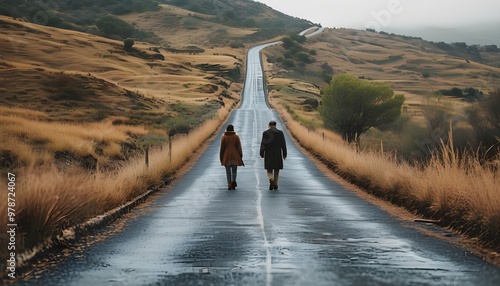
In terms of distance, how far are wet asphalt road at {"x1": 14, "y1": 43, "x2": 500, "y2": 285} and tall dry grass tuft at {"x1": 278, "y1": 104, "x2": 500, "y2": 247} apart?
2.49 ft

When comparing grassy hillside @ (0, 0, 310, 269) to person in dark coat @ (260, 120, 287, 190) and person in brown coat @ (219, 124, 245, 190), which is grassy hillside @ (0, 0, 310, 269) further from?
person in dark coat @ (260, 120, 287, 190)

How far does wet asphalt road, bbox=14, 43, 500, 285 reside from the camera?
324 inches

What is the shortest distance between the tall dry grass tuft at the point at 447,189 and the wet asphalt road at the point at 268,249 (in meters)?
0.76

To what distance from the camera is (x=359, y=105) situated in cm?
5500

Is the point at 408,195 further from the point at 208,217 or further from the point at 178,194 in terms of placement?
the point at 178,194

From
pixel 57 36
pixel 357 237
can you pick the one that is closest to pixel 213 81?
pixel 57 36

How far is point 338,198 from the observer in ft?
62.9

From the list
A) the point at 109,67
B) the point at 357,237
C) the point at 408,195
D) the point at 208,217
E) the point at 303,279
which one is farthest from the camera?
the point at 109,67

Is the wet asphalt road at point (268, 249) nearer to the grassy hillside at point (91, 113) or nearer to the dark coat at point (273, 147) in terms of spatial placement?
the grassy hillside at point (91, 113)

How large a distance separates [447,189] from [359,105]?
4099 centimetres

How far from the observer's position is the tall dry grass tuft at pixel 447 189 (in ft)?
38.0

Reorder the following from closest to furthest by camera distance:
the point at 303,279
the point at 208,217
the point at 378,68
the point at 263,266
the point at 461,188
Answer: the point at 303,279 → the point at 263,266 → the point at 461,188 → the point at 208,217 → the point at 378,68

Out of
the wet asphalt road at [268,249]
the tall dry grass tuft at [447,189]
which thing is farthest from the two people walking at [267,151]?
the tall dry grass tuft at [447,189]

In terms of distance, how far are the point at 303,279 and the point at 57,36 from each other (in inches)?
5224
